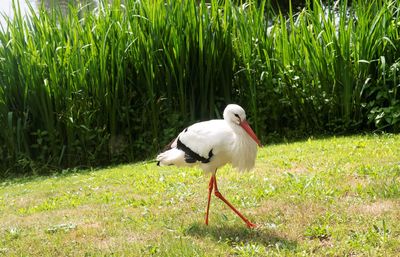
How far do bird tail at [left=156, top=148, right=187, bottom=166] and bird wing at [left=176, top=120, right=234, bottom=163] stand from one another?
4 centimetres

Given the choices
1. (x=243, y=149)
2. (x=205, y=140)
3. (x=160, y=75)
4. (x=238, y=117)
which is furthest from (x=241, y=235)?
(x=160, y=75)

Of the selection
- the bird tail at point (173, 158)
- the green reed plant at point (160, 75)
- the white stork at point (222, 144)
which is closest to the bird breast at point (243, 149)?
the white stork at point (222, 144)

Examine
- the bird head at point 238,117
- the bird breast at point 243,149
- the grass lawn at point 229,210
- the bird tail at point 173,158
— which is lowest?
the grass lawn at point 229,210

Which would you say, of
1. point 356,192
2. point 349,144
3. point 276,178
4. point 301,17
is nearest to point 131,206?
point 276,178

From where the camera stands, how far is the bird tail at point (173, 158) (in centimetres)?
401

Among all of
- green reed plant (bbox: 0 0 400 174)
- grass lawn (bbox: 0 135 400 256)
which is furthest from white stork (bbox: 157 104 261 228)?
green reed plant (bbox: 0 0 400 174)

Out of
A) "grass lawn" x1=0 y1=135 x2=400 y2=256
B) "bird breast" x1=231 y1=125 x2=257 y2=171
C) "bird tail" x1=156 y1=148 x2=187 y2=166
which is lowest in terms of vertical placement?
"grass lawn" x1=0 y1=135 x2=400 y2=256

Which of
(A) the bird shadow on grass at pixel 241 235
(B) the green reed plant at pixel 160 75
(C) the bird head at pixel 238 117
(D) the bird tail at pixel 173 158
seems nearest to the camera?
(A) the bird shadow on grass at pixel 241 235

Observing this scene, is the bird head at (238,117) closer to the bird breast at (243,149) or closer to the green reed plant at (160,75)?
the bird breast at (243,149)

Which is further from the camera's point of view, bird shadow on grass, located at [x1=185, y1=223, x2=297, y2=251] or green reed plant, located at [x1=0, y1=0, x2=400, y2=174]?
green reed plant, located at [x1=0, y1=0, x2=400, y2=174]

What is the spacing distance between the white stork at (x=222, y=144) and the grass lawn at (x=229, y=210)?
337 millimetres

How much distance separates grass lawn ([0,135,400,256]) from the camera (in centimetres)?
353

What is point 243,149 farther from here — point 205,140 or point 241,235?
point 241,235

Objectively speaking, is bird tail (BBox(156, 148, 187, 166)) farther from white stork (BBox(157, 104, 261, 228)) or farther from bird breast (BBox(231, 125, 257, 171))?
bird breast (BBox(231, 125, 257, 171))
